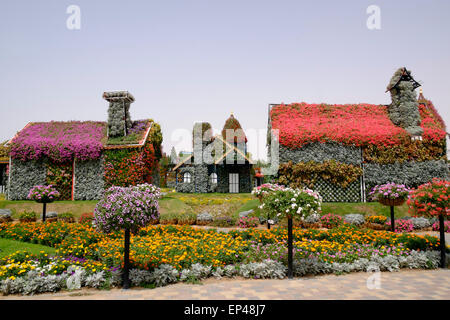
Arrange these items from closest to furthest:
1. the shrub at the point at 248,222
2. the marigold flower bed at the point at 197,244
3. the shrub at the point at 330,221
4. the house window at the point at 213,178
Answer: the marigold flower bed at the point at 197,244
the shrub at the point at 330,221
the shrub at the point at 248,222
the house window at the point at 213,178

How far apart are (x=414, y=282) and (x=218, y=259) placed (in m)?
4.55

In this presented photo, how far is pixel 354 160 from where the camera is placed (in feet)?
66.4

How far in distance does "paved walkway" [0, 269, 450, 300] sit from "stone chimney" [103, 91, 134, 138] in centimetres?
1835

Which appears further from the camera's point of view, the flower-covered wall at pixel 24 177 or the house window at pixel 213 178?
the house window at pixel 213 178

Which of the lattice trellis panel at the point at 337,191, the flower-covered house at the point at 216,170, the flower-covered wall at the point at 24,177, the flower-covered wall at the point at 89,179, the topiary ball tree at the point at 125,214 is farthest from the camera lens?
the flower-covered house at the point at 216,170

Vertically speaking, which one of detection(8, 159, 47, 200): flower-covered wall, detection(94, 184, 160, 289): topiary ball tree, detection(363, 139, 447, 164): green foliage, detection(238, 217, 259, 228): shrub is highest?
detection(363, 139, 447, 164): green foliage

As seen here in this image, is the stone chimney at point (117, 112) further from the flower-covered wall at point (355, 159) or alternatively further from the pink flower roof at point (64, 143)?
the flower-covered wall at point (355, 159)

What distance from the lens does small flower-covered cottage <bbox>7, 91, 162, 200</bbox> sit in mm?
22406

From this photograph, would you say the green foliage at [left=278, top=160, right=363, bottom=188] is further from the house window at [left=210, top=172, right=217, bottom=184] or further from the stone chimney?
the stone chimney

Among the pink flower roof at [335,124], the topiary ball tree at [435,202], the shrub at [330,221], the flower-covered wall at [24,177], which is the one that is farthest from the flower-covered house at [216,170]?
the topiary ball tree at [435,202]

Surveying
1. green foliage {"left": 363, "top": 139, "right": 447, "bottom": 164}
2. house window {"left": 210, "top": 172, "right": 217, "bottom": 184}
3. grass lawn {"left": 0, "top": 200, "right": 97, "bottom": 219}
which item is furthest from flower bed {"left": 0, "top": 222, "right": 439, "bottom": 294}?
house window {"left": 210, "top": 172, "right": 217, "bottom": 184}

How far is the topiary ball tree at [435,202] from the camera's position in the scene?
27.1 feet

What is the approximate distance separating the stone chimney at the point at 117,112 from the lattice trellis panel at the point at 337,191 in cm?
1464
